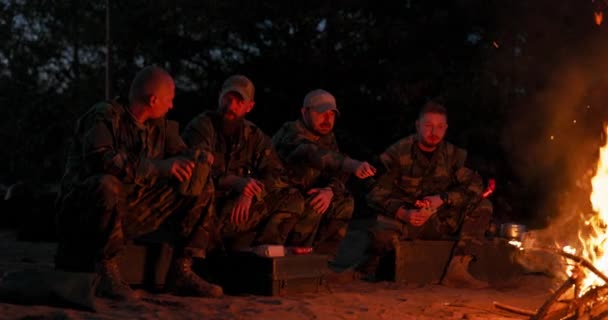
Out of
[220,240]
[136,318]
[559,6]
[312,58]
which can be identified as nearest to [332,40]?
[312,58]

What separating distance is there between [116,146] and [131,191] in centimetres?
27

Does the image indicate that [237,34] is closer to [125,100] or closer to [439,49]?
[439,49]

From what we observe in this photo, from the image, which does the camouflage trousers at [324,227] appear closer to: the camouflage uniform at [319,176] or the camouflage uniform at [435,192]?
the camouflage uniform at [319,176]

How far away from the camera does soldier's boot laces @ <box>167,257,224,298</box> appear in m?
4.89

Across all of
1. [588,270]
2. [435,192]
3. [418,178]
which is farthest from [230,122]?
[588,270]

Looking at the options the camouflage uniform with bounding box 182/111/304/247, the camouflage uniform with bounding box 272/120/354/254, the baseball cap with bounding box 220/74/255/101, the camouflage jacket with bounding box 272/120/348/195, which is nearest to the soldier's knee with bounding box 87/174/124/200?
the camouflage uniform with bounding box 182/111/304/247

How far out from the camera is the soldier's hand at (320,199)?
5695 millimetres

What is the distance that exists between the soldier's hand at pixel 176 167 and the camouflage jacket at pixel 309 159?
1.46m

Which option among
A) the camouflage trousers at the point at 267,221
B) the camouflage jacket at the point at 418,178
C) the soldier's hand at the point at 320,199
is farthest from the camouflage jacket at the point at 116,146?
the camouflage jacket at the point at 418,178

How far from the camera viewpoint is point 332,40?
42.3 feet

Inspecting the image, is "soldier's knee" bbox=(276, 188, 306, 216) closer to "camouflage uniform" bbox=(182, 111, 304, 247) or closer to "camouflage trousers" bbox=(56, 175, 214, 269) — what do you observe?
"camouflage uniform" bbox=(182, 111, 304, 247)

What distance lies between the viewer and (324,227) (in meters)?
6.00

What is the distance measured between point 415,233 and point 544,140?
18.0 ft

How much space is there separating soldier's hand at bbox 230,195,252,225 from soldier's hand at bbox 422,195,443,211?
5.07ft
